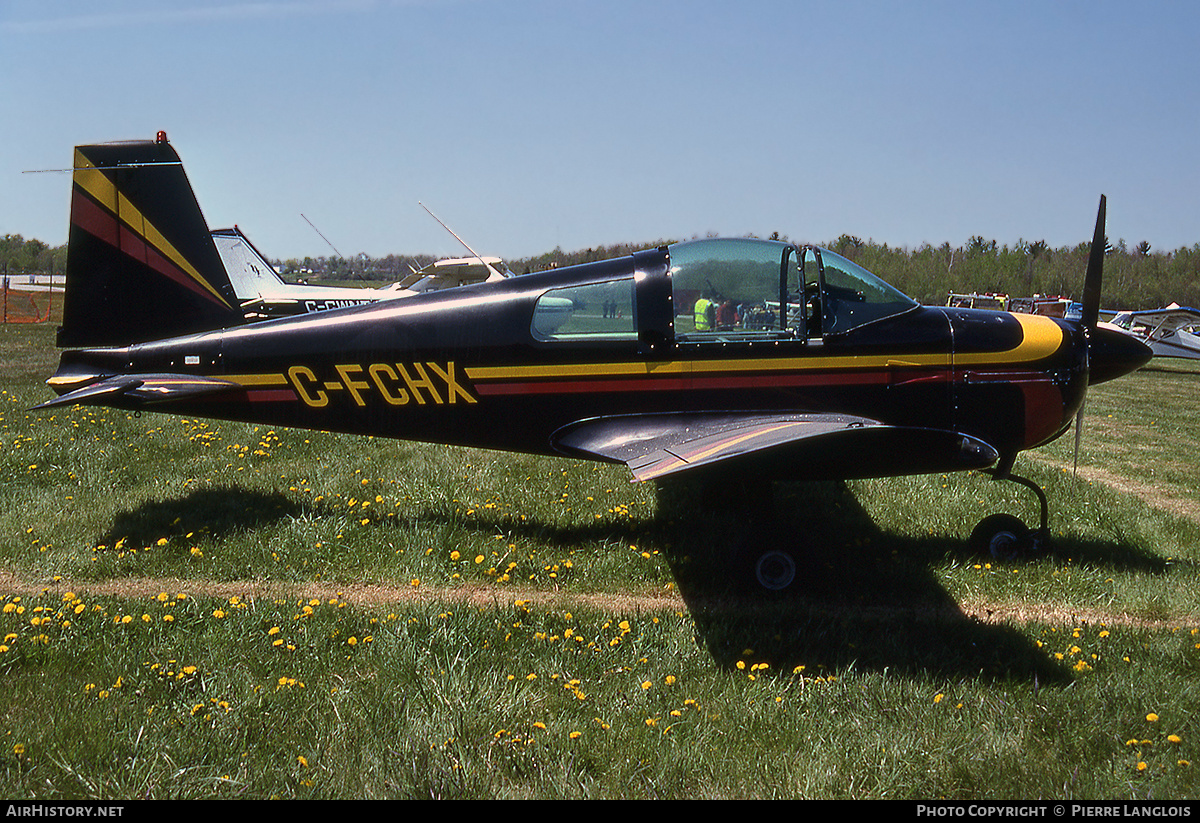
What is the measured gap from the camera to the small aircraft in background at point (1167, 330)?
87.7 feet

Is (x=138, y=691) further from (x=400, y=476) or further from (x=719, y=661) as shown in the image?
(x=400, y=476)

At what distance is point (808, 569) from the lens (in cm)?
525

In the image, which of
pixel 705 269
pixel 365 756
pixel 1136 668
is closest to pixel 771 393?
pixel 705 269

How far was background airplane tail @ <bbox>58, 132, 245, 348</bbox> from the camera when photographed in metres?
6.30

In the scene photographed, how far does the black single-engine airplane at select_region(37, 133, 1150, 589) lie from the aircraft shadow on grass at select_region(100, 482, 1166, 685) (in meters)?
0.36

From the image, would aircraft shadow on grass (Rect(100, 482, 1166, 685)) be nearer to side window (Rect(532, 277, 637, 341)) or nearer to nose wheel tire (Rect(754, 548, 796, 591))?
nose wheel tire (Rect(754, 548, 796, 591))

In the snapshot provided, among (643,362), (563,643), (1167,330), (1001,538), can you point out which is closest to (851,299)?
(643,362)

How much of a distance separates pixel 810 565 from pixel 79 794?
4.23m

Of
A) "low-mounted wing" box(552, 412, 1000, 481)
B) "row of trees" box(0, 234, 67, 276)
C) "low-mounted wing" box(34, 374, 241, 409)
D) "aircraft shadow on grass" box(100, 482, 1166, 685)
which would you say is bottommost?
"aircraft shadow on grass" box(100, 482, 1166, 685)

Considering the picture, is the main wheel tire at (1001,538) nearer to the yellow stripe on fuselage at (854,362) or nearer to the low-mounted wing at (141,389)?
the yellow stripe on fuselage at (854,362)

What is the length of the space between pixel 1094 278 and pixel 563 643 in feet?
16.9
